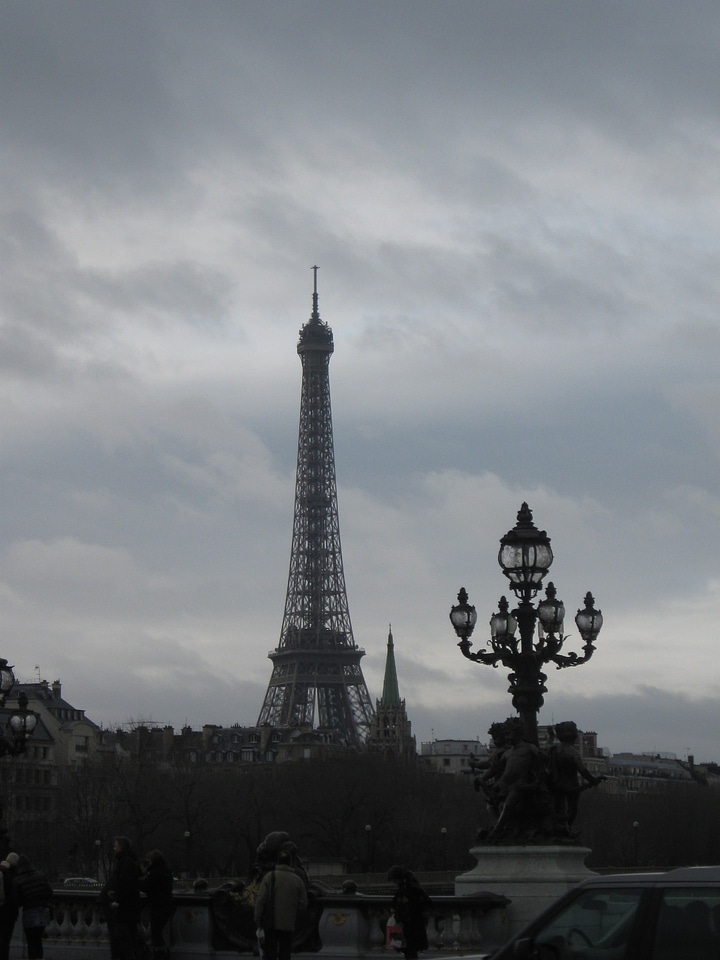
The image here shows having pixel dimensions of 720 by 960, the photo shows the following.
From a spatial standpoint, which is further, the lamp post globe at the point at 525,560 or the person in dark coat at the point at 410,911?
Result: the lamp post globe at the point at 525,560

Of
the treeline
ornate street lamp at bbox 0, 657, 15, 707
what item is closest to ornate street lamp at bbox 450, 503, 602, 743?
ornate street lamp at bbox 0, 657, 15, 707

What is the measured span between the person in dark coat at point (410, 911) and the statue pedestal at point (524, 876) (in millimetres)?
2409

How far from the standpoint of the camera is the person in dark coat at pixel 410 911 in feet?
73.1

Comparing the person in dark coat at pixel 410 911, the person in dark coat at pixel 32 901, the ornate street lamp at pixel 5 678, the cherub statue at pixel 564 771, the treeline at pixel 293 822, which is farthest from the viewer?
the treeline at pixel 293 822

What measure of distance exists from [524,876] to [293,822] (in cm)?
8576

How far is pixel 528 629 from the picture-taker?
2725 centimetres

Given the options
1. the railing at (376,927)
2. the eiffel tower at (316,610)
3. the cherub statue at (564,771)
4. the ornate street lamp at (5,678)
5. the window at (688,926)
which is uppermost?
the eiffel tower at (316,610)

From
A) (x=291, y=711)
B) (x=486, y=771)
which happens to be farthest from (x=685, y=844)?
(x=486, y=771)

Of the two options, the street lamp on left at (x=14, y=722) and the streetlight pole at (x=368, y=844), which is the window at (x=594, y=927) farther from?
the streetlight pole at (x=368, y=844)

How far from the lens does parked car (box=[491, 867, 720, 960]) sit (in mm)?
11586

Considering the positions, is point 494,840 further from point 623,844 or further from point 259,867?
point 623,844

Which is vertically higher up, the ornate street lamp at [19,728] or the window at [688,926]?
the ornate street lamp at [19,728]

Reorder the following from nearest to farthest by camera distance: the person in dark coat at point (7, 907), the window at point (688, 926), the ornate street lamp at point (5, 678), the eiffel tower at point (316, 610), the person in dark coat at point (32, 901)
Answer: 1. the window at point (688, 926)
2. the person in dark coat at point (7, 907)
3. the person in dark coat at point (32, 901)
4. the ornate street lamp at point (5, 678)
5. the eiffel tower at point (316, 610)

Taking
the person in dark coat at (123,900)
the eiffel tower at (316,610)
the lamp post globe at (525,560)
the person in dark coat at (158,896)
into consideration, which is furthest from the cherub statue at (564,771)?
the eiffel tower at (316,610)
